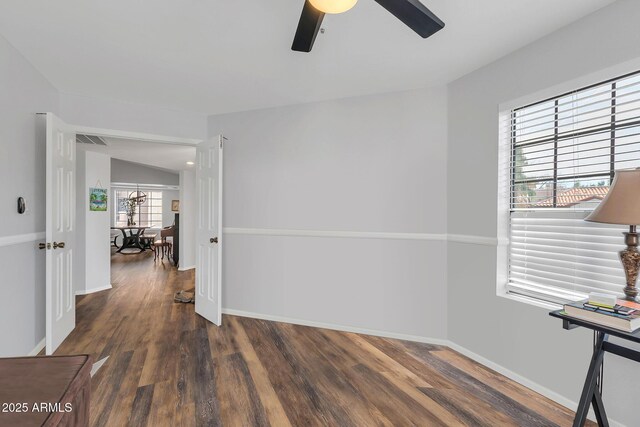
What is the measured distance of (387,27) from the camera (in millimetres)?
1911

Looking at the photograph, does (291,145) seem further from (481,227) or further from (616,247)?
(616,247)

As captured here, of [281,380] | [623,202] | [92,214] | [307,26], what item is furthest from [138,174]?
[623,202]

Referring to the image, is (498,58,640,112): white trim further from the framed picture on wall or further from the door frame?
the framed picture on wall

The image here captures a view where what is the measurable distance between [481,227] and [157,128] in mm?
3448

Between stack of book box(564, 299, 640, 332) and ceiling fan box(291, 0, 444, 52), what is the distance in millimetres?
1485

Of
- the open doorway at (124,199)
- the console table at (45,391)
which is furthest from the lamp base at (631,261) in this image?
the open doorway at (124,199)

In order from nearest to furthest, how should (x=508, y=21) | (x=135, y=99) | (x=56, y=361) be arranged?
1. (x=56, y=361)
2. (x=508, y=21)
3. (x=135, y=99)

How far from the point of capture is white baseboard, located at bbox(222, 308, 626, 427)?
191 centimetres

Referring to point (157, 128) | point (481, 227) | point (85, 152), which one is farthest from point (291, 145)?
point (85, 152)

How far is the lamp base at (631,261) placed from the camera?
4.67ft

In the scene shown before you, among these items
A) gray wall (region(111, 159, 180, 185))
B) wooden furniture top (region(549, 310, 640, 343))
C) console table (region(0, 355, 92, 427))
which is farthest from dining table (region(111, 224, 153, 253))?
wooden furniture top (region(549, 310, 640, 343))

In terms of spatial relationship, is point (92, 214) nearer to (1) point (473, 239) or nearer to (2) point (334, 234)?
(2) point (334, 234)

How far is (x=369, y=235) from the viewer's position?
298 cm

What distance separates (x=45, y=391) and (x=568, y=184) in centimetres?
269
